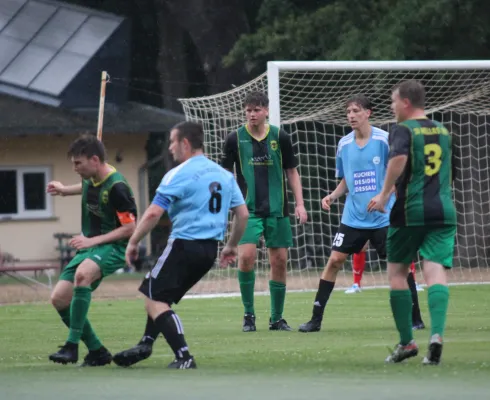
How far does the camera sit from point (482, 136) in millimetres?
22766

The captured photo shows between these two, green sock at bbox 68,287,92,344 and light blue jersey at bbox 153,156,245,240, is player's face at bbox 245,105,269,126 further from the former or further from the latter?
green sock at bbox 68,287,92,344

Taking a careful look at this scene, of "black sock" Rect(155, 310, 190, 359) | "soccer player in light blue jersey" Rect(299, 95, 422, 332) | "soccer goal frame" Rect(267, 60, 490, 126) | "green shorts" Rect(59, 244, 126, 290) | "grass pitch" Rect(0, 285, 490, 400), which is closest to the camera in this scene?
"grass pitch" Rect(0, 285, 490, 400)

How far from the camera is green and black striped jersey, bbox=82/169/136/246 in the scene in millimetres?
8688

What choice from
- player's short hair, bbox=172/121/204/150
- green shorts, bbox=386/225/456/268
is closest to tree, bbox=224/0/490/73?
green shorts, bbox=386/225/456/268

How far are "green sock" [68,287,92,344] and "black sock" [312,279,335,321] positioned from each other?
123 inches

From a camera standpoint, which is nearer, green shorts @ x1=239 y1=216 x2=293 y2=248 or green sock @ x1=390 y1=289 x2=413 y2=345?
green sock @ x1=390 y1=289 x2=413 y2=345

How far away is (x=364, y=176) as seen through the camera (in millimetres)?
11617

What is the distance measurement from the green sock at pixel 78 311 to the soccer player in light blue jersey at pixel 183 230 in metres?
0.38

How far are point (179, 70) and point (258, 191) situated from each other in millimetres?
20528

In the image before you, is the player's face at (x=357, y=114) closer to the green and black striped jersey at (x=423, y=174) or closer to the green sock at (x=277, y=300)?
the green sock at (x=277, y=300)

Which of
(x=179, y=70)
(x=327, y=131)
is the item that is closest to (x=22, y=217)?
(x=179, y=70)

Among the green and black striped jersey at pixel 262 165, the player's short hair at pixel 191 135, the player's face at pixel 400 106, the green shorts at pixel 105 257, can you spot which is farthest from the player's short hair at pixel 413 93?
the green and black striped jersey at pixel 262 165

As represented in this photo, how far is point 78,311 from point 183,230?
920 mm

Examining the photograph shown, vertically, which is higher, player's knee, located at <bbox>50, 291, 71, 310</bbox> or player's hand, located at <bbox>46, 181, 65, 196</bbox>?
player's hand, located at <bbox>46, 181, 65, 196</bbox>
